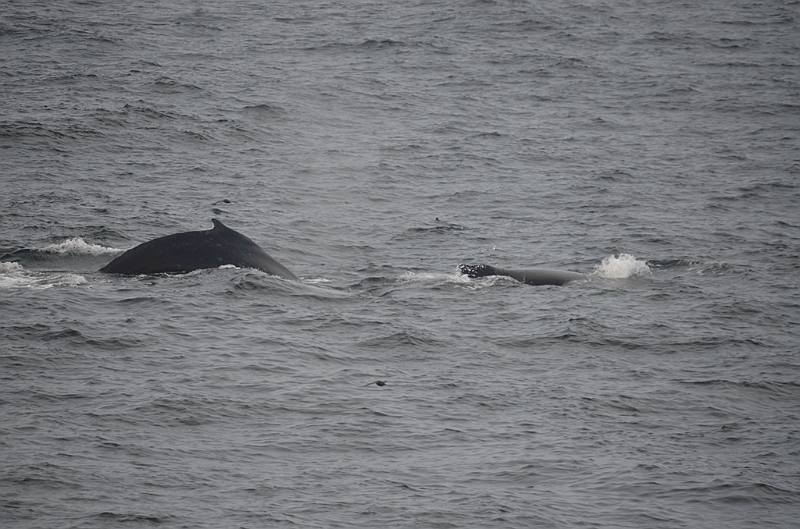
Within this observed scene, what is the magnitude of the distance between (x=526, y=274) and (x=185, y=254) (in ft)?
21.7

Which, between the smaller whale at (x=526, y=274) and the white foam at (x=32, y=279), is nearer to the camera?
the white foam at (x=32, y=279)

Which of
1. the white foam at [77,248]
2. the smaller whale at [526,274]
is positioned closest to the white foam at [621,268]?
the smaller whale at [526,274]

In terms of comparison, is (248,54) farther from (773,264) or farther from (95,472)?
(95,472)

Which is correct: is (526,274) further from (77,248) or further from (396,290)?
(77,248)

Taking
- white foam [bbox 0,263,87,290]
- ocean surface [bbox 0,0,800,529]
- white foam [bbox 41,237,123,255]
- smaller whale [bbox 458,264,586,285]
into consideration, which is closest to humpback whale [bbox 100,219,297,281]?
ocean surface [bbox 0,0,800,529]

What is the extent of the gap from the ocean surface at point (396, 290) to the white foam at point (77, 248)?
9 cm

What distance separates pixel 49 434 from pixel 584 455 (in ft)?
21.7

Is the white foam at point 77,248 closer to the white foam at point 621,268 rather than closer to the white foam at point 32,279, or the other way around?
the white foam at point 32,279

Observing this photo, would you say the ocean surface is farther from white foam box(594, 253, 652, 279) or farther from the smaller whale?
the smaller whale

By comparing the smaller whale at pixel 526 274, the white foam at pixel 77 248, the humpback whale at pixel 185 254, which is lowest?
the smaller whale at pixel 526 274

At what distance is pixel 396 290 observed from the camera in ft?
70.2

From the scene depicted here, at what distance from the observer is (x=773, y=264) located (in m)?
24.5

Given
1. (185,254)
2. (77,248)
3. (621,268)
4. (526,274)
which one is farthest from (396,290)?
(77,248)

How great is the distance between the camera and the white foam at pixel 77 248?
71.6 ft
